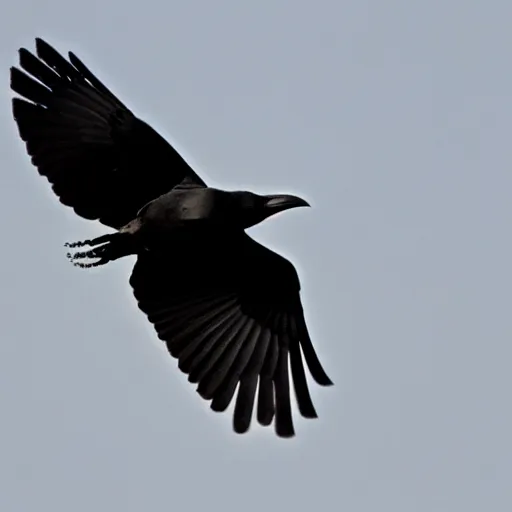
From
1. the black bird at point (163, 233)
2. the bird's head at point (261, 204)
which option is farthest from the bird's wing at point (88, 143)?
the bird's head at point (261, 204)

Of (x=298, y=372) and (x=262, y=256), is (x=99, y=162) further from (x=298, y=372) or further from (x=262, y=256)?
(x=298, y=372)

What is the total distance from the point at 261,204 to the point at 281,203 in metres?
0.22

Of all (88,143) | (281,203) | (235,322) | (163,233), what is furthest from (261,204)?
(88,143)

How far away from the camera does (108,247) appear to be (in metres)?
14.8

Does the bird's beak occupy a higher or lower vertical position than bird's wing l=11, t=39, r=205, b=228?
lower

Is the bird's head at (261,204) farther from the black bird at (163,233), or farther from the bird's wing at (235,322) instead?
the bird's wing at (235,322)

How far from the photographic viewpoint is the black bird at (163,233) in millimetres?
14773

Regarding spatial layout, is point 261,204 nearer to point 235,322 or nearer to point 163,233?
point 163,233

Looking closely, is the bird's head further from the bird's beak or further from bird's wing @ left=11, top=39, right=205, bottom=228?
bird's wing @ left=11, top=39, right=205, bottom=228

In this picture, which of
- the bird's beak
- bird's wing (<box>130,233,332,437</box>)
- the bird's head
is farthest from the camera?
bird's wing (<box>130,233,332,437</box>)

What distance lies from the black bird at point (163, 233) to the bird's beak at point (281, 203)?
11 millimetres

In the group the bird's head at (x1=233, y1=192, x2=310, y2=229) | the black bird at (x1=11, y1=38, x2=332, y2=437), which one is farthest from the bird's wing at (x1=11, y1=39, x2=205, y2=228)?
the bird's head at (x1=233, y1=192, x2=310, y2=229)

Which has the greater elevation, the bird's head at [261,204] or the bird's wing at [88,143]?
the bird's wing at [88,143]

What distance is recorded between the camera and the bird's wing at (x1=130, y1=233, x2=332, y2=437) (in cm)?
1499
